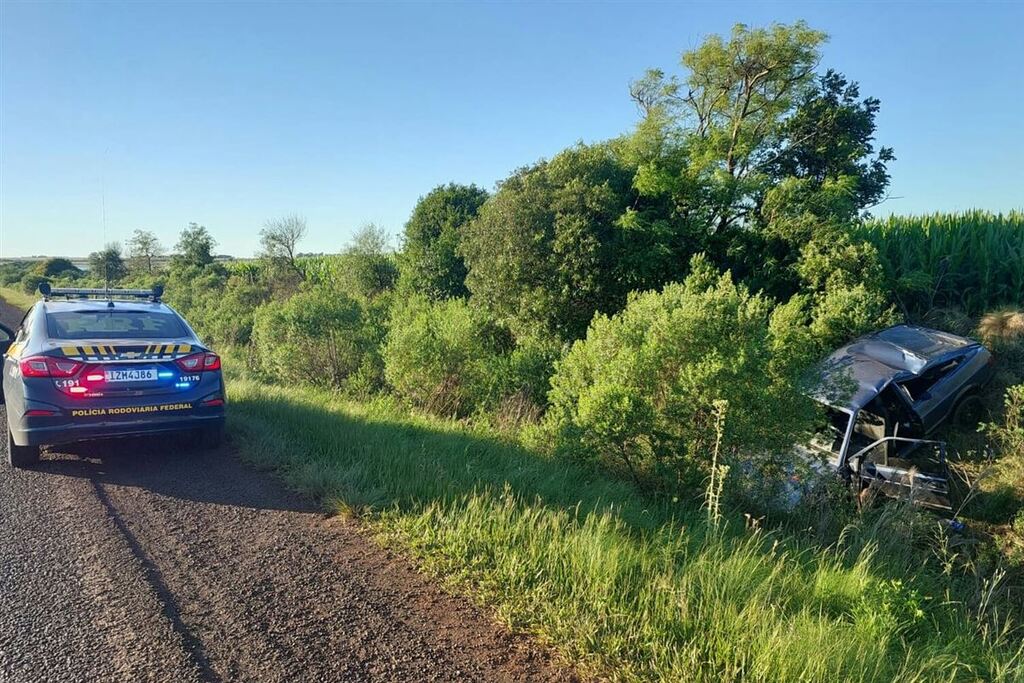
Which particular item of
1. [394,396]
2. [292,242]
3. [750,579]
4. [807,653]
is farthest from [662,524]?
[292,242]

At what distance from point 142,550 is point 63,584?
52cm

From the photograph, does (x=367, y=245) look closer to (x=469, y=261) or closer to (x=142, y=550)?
(x=469, y=261)

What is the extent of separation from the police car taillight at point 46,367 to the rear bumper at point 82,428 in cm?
41

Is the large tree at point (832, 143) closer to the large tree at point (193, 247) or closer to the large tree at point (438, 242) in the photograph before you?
the large tree at point (438, 242)

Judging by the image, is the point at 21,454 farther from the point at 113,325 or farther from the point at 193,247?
the point at 193,247

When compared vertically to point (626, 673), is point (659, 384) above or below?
above

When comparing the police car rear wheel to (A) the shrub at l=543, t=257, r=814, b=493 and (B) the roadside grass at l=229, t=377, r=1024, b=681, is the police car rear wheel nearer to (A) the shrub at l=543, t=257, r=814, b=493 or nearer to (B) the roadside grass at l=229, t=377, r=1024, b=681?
(B) the roadside grass at l=229, t=377, r=1024, b=681

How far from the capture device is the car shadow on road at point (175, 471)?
5.40 metres

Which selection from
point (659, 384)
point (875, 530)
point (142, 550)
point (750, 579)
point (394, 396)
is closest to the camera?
point (750, 579)

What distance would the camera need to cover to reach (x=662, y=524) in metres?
4.86

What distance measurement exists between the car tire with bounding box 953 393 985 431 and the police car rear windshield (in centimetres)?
1135

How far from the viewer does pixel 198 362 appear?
21.4 ft

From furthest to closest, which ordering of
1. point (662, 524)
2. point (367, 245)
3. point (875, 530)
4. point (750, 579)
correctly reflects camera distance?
1. point (367, 245)
2. point (875, 530)
3. point (662, 524)
4. point (750, 579)

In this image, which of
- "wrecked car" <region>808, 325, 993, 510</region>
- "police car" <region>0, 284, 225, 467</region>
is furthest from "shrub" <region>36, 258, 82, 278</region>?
"wrecked car" <region>808, 325, 993, 510</region>
